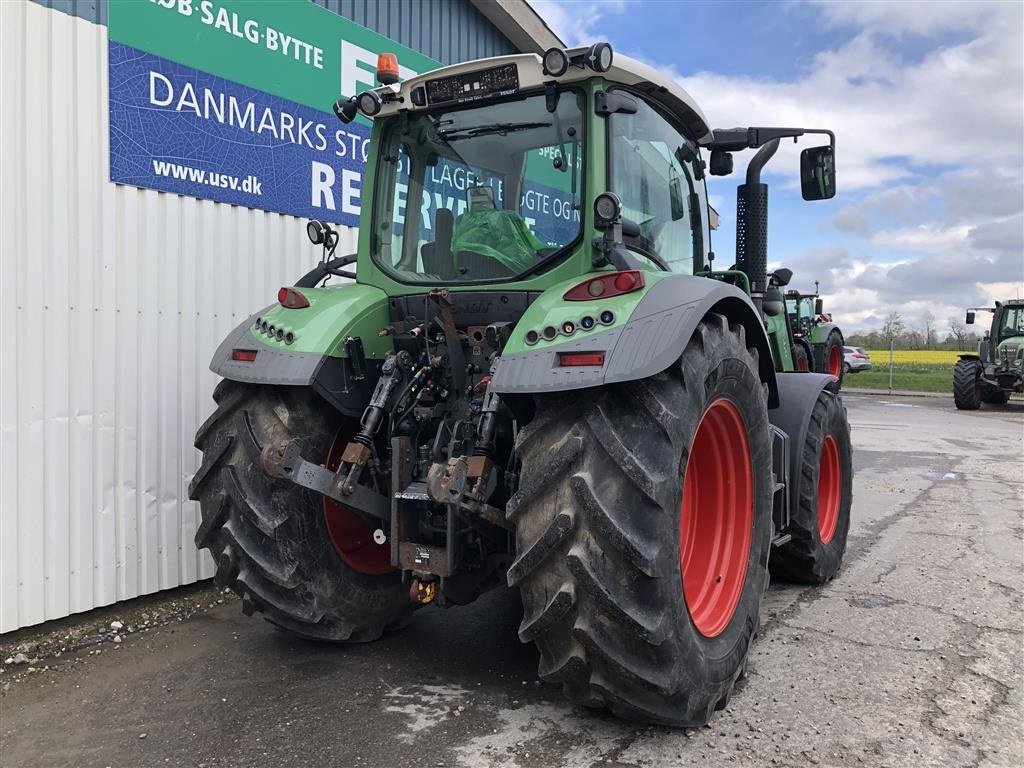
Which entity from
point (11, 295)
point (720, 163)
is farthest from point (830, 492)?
point (11, 295)

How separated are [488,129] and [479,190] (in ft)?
0.93

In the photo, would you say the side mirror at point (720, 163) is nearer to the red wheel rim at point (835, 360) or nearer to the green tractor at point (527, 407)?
the green tractor at point (527, 407)

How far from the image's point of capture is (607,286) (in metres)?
3.02

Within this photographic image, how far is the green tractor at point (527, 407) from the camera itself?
2.74m

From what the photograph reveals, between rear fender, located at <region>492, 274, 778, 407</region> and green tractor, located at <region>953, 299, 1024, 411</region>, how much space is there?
19.5 meters

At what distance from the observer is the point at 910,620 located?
4.37m

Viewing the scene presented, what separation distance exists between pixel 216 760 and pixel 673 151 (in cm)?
348

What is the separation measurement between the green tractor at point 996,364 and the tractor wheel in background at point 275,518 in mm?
19694

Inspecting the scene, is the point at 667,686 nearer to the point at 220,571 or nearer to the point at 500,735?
the point at 500,735

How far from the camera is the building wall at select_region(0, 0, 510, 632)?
404 centimetres

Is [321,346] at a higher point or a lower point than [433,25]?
lower

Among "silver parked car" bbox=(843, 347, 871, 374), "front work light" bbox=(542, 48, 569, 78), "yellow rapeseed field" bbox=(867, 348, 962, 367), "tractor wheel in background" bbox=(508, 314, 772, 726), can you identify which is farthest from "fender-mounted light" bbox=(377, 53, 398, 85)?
"yellow rapeseed field" bbox=(867, 348, 962, 367)

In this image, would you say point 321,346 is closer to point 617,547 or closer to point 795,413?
point 617,547

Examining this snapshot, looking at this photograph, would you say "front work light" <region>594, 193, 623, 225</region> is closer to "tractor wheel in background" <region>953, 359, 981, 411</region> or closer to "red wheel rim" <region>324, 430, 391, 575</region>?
"red wheel rim" <region>324, 430, 391, 575</region>
